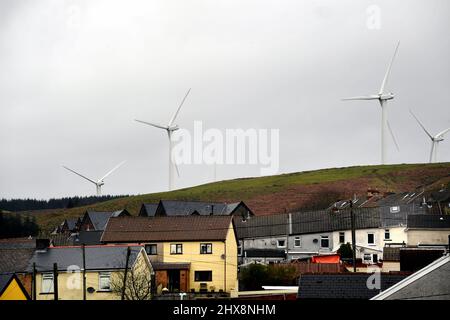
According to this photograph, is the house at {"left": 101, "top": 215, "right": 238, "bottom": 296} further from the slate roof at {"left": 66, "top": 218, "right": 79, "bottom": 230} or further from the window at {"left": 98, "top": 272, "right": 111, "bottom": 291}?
the slate roof at {"left": 66, "top": 218, "right": 79, "bottom": 230}

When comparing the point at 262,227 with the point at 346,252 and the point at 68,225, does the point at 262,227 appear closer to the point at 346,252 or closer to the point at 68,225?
the point at 346,252

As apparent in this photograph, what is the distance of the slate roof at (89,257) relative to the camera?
98.2ft

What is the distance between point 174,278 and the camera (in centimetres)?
3825

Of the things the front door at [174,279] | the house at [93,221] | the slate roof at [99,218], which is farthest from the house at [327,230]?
the front door at [174,279]

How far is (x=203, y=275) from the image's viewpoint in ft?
128

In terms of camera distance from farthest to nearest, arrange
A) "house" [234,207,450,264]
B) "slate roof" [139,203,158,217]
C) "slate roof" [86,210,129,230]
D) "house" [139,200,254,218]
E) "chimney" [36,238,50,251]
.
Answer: "slate roof" [139,203,158,217] < "house" [139,200,254,218] < "slate roof" [86,210,129,230] < "house" [234,207,450,264] < "chimney" [36,238,50,251]

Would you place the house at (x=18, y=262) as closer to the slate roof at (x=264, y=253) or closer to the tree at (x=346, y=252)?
the tree at (x=346, y=252)

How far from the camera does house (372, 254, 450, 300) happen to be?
12.2 metres

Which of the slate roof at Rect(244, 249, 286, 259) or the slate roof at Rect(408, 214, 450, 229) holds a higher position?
the slate roof at Rect(408, 214, 450, 229)

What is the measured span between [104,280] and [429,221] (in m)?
27.2

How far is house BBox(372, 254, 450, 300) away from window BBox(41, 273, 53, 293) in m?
13.3

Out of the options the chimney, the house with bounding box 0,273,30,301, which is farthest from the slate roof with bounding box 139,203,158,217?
the house with bounding box 0,273,30,301
